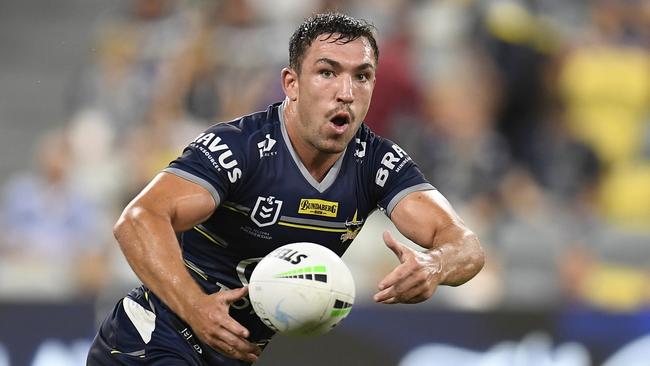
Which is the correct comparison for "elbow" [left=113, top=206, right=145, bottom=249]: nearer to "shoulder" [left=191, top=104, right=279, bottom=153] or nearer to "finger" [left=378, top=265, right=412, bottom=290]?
"shoulder" [left=191, top=104, right=279, bottom=153]

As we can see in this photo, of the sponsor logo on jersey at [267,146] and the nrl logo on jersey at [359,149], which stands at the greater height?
the nrl logo on jersey at [359,149]

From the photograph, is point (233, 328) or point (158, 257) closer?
point (233, 328)

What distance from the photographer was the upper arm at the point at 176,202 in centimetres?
464

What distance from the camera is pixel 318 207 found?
5.06 metres

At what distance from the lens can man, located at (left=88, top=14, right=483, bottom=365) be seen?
4.79 metres

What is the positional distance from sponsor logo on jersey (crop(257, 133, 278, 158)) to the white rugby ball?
593 millimetres

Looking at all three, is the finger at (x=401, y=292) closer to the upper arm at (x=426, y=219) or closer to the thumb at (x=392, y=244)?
the thumb at (x=392, y=244)

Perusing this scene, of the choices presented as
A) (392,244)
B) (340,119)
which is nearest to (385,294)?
(392,244)

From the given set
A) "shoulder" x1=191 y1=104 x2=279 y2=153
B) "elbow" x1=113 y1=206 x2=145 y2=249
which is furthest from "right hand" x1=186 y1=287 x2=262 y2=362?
"shoulder" x1=191 y1=104 x2=279 y2=153

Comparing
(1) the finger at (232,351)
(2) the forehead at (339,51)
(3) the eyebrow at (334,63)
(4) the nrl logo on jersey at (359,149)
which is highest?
(2) the forehead at (339,51)

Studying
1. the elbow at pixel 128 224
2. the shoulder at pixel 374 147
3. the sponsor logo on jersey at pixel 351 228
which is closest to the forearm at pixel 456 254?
the sponsor logo on jersey at pixel 351 228

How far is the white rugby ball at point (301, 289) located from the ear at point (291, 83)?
83 cm

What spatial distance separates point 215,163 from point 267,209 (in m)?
0.33

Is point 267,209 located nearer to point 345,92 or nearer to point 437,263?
point 345,92
